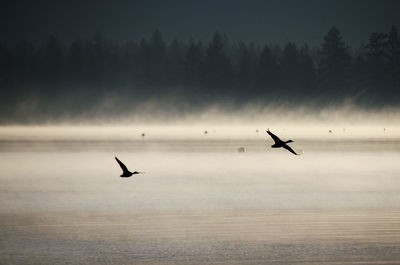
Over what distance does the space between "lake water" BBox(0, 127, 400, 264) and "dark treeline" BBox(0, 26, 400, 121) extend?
104 m

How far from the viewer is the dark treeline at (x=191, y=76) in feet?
440

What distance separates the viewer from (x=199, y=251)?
46.8 feet

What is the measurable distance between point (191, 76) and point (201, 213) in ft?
438

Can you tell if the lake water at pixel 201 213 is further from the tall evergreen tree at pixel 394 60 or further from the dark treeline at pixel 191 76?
the dark treeline at pixel 191 76

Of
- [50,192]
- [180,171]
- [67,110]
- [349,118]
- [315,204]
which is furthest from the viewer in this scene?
[67,110]

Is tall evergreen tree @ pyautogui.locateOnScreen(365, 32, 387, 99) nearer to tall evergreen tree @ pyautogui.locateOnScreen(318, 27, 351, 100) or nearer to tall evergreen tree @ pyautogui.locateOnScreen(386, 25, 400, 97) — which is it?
tall evergreen tree @ pyautogui.locateOnScreen(386, 25, 400, 97)

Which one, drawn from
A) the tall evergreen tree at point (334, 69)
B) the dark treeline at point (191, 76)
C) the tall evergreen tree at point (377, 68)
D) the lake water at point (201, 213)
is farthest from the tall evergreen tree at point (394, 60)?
the lake water at point (201, 213)

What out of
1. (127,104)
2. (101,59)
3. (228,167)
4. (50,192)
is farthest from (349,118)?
(50,192)

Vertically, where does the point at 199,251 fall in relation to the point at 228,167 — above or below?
below

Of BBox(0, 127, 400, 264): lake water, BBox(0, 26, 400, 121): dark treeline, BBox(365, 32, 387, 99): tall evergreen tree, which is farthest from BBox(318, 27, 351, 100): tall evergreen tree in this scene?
BBox(0, 127, 400, 264): lake water

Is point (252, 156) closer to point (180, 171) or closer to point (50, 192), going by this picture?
point (180, 171)

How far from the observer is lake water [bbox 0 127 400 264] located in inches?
557

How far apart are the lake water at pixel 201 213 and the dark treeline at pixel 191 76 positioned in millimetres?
103960

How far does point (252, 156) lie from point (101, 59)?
13143cm
